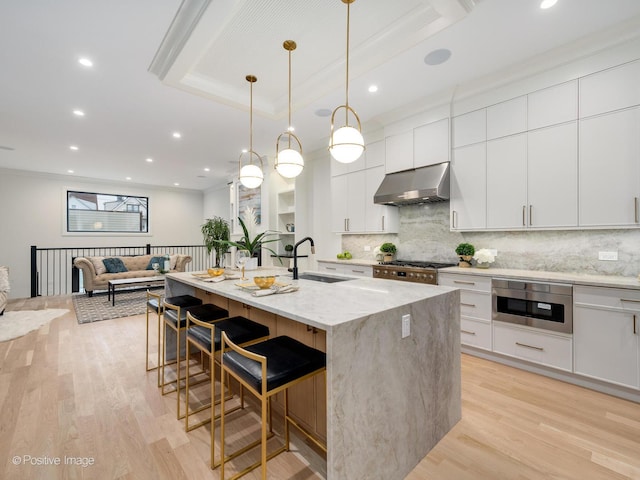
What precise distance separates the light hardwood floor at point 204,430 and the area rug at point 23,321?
1400 millimetres

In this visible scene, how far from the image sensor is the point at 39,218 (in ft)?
23.7

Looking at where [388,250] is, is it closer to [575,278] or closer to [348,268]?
[348,268]

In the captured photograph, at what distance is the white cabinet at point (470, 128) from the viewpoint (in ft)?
10.8

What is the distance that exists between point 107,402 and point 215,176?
6.26 metres

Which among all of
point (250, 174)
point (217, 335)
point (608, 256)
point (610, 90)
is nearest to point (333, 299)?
point (217, 335)

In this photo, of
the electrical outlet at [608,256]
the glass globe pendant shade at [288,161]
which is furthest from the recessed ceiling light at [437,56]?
the electrical outlet at [608,256]

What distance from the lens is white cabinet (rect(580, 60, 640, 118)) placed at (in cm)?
242

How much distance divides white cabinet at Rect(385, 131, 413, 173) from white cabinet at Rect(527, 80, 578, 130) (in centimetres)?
130

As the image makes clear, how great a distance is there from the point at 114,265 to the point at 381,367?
7.40 metres

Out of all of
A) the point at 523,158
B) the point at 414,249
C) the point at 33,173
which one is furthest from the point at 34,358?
the point at 33,173

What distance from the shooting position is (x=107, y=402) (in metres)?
2.29

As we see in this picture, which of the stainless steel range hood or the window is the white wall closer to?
the window

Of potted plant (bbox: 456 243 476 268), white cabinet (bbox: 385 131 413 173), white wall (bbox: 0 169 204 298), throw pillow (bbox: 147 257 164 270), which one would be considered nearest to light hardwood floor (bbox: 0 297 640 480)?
potted plant (bbox: 456 243 476 268)

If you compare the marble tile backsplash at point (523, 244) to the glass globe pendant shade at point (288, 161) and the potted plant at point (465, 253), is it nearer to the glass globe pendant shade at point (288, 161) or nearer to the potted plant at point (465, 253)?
the potted plant at point (465, 253)
